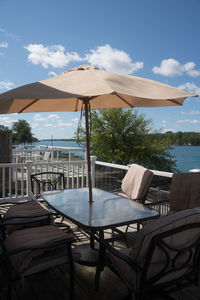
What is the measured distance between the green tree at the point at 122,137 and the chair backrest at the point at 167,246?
1326 cm

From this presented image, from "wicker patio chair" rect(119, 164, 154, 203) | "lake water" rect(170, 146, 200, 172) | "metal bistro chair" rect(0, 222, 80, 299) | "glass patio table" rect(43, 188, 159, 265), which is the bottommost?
Answer: "lake water" rect(170, 146, 200, 172)

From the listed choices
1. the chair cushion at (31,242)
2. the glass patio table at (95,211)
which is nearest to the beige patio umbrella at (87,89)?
the glass patio table at (95,211)

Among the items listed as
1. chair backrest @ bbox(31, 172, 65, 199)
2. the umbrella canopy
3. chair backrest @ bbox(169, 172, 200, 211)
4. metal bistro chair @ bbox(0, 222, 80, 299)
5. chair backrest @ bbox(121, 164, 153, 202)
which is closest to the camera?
metal bistro chair @ bbox(0, 222, 80, 299)

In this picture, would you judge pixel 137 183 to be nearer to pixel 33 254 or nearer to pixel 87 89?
pixel 87 89

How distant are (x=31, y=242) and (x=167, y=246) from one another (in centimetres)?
114

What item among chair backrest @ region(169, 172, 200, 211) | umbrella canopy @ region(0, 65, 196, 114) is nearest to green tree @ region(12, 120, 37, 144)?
umbrella canopy @ region(0, 65, 196, 114)

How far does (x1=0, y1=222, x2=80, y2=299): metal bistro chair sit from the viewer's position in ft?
5.80

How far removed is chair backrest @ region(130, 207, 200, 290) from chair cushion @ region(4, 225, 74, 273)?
64 cm

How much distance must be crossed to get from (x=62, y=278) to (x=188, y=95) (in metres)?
2.28

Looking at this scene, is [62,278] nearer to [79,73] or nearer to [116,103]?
[79,73]

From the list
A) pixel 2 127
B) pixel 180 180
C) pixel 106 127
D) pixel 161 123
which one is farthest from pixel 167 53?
pixel 180 180

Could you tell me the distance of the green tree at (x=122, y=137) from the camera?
15.2 metres

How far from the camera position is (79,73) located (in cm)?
265

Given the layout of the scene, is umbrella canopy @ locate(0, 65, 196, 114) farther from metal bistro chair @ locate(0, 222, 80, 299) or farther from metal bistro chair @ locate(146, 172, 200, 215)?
metal bistro chair @ locate(0, 222, 80, 299)
